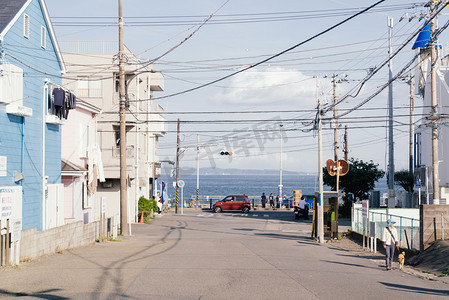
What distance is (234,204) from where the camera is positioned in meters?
53.5

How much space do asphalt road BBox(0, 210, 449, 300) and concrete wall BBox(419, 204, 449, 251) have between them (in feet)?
6.66

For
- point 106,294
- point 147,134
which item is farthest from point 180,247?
point 147,134

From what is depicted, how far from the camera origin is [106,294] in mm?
11570

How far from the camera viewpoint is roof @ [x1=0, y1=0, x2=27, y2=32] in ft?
64.2

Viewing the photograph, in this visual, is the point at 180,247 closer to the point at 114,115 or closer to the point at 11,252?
the point at 11,252

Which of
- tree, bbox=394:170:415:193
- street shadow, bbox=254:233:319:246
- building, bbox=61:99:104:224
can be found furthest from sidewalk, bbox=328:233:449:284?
tree, bbox=394:170:415:193

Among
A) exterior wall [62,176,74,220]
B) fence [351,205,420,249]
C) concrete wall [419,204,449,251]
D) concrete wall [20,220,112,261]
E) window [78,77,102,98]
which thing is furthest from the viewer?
window [78,77,102,98]

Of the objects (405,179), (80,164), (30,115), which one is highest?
(30,115)

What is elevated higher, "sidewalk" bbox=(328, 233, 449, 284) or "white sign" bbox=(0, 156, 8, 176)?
"white sign" bbox=(0, 156, 8, 176)

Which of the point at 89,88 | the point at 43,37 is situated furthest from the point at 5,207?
the point at 89,88

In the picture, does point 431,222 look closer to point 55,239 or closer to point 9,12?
point 55,239

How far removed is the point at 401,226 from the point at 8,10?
18153mm

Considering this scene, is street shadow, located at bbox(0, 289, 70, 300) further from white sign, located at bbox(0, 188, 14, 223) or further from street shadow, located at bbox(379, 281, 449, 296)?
street shadow, located at bbox(379, 281, 449, 296)

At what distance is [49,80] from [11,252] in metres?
10.4
